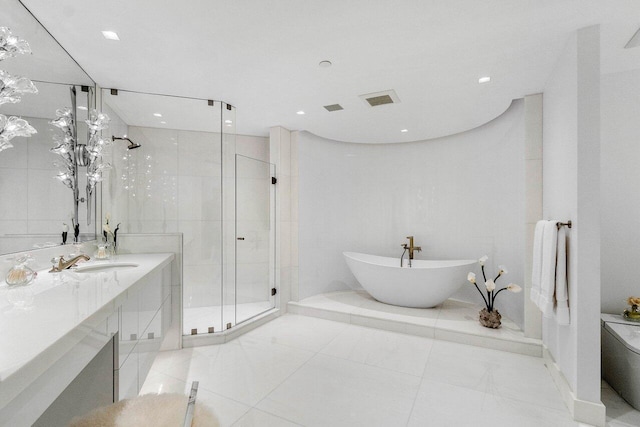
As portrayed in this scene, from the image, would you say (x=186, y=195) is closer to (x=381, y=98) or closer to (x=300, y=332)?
(x=300, y=332)

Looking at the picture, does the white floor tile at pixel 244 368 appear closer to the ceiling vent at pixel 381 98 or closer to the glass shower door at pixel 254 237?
the glass shower door at pixel 254 237

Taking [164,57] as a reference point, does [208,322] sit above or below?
below

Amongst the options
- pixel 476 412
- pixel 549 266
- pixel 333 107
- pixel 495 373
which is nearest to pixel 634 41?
pixel 549 266

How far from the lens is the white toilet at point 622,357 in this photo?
1.87m

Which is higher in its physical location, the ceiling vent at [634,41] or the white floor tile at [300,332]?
the ceiling vent at [634,41]

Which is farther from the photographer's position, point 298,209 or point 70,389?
point 298,209

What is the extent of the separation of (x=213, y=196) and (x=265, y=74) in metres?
1.52

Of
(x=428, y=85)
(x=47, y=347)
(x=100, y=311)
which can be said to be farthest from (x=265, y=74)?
(x=47, y=347)

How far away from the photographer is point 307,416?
6.02ft

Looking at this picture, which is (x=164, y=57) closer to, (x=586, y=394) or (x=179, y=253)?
(x=179, y=253)

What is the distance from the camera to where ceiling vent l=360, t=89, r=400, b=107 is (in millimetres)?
2701

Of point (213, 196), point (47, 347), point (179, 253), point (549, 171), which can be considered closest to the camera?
point (47, 347)

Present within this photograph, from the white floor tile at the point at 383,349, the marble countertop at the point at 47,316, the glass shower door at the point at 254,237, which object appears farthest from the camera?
the glass shower door at the point at 254,237

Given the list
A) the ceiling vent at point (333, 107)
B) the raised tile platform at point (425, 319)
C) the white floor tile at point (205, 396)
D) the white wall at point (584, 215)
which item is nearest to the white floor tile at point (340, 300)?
the raised tile platform at point (425, 319)
